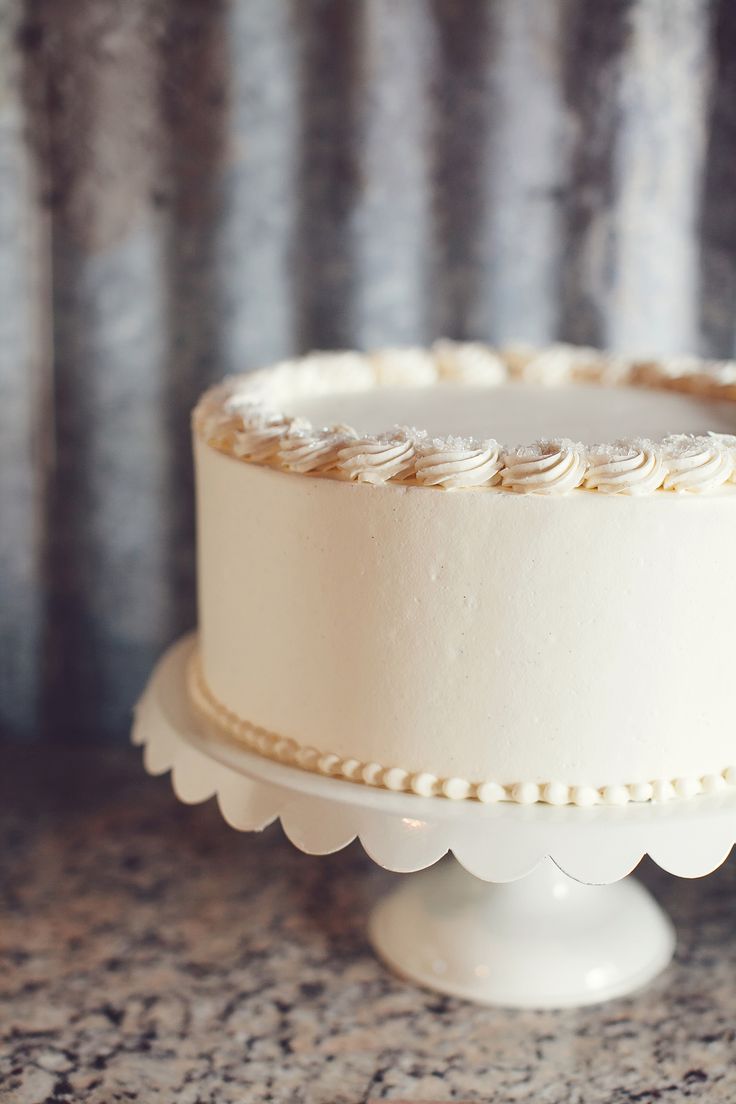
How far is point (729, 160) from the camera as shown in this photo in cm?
231

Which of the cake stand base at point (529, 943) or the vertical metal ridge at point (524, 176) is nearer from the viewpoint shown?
the cake stand base at point (529, 943)

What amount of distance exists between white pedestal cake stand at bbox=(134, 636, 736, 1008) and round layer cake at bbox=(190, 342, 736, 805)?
4 centimetres

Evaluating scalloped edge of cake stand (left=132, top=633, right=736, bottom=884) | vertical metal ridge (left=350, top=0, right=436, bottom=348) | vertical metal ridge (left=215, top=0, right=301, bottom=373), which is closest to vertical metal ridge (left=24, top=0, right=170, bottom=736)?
vertical metal ridge (left=215, top=0, right=301, bottom=373)

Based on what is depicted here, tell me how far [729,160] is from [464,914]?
4.80 ft

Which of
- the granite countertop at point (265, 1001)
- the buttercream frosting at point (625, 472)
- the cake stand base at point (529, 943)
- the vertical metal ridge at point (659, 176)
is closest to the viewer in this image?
the buttercream frosting at point (625, 472)

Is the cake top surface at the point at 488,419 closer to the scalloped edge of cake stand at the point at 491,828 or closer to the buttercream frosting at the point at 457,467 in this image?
the buttercream frosting at the point at 457,467

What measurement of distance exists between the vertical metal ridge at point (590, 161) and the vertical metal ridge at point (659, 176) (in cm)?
2

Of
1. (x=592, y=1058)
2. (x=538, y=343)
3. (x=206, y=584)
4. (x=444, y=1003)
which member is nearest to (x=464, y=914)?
(x=444, y=1003)

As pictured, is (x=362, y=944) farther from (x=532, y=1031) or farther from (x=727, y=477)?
(x=727, y=477)

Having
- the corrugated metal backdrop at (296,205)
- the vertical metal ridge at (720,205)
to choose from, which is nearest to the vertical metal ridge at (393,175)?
the corrugated metal backdrop at (296,205)

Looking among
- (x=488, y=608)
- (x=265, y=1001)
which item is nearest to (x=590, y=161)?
(x=488, y=608)

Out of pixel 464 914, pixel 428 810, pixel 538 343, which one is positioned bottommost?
pixel 464 914

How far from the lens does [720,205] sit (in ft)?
7.68

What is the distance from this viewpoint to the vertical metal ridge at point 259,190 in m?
2.27
